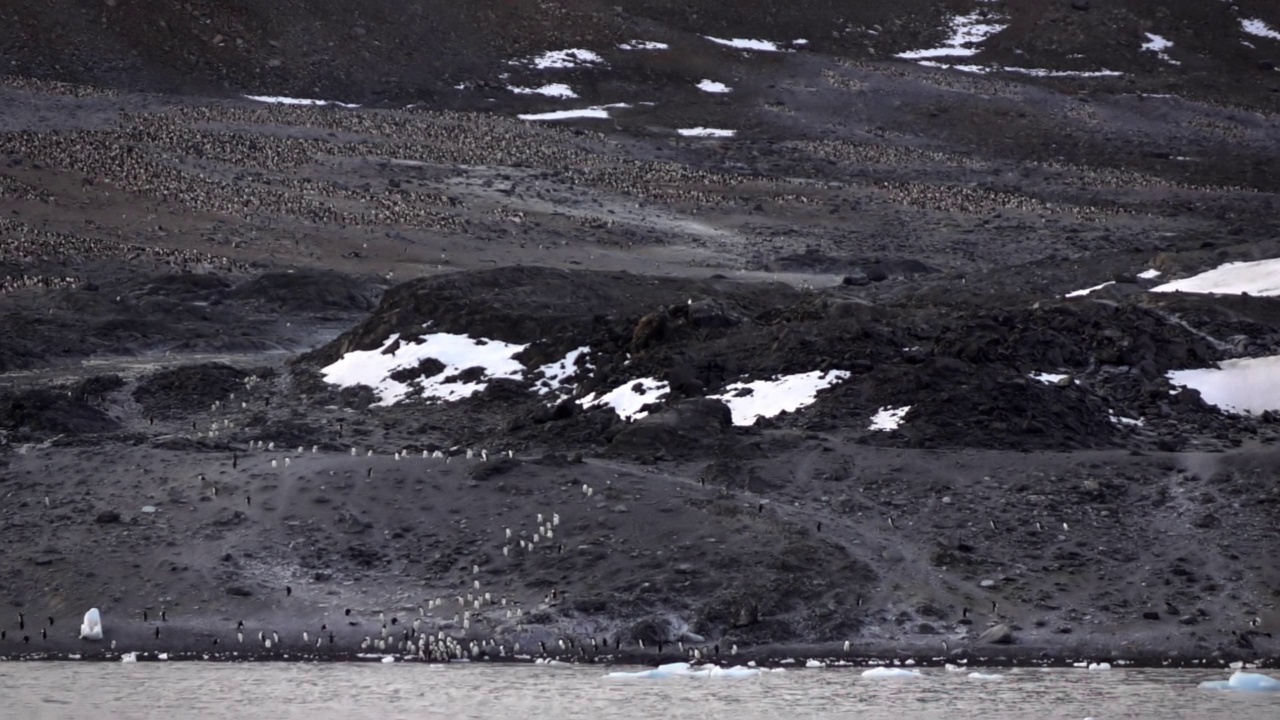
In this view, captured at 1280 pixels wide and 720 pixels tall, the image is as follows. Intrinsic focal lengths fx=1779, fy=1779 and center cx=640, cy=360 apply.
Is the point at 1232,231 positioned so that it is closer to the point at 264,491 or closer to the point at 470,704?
the point at 264,491

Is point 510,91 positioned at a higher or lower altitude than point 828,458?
lower

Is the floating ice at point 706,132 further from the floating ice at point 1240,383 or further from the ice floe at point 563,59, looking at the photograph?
the floating ice at point 1240,383

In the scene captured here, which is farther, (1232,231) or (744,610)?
(1232,231)

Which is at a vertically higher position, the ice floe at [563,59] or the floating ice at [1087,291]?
the floating ice at [1087,291]

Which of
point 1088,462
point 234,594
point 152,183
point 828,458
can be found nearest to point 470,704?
point 234,594

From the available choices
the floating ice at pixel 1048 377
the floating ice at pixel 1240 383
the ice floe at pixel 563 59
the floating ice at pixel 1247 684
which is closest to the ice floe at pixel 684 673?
the floating ice at pixel 1247 684

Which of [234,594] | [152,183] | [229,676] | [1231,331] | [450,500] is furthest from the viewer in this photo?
[152,183]
